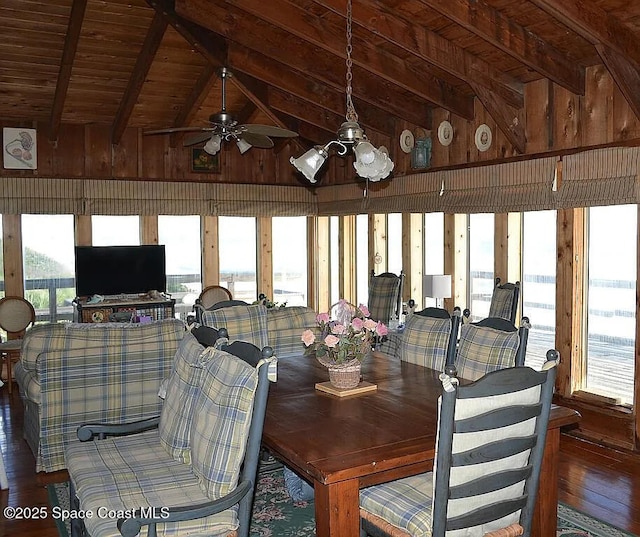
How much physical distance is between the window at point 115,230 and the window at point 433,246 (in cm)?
378

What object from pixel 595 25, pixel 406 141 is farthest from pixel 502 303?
pixel 595 25

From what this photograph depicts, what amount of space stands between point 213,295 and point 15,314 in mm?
2367

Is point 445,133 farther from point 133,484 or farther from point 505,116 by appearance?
point 133,484

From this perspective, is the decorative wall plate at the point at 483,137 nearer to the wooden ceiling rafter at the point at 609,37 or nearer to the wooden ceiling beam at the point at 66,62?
the wooden ceiling rafter at the point at 609,37

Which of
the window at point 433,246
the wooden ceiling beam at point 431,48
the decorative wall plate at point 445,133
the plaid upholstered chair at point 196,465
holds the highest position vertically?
the wooden ceiling beam at point 431,48

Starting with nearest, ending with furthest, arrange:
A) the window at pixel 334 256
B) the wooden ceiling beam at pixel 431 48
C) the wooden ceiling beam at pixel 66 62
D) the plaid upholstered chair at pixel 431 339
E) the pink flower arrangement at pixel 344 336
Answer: the pink flower arrangement at pixel 344 336 < the plaid upholstered chair at pixel 431 339 < the wooden ceiling beam at pixel 431 48 < the wooden ceiling beam at pixel 66 62 < the window at pixel 334 256

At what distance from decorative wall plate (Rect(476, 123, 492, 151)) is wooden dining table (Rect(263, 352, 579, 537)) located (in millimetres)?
3078

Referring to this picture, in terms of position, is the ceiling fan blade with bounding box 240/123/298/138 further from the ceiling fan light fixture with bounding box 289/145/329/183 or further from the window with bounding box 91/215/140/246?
the window with bounding box 91/215/140/246

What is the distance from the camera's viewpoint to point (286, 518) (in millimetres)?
3738

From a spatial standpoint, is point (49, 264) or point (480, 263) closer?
point (480, 263)

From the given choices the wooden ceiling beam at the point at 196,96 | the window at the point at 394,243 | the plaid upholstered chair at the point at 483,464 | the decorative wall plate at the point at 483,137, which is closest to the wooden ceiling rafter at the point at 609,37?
the decorative wall plate at the point at 483,137

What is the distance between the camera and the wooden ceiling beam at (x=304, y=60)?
542 cm

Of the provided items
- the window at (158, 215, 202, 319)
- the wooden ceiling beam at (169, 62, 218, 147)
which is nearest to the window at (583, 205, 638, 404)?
the wooden ceiling beam at (169, 62, 218, 147)

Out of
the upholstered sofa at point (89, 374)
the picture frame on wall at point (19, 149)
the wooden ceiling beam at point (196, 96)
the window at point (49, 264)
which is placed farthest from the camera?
the window at point (49, 264)
